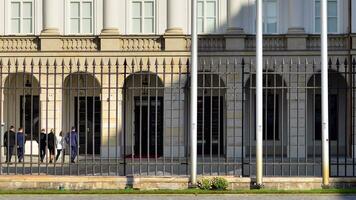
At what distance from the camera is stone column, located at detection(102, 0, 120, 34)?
41281mm

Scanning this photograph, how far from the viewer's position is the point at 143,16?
138ft

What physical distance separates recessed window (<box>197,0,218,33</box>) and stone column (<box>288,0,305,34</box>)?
158 inches

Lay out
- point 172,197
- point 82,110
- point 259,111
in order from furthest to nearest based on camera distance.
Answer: point 82,110, point 259,111, point 172,197

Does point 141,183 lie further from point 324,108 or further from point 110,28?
point 110,28

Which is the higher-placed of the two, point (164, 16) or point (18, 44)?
point (164, 16)

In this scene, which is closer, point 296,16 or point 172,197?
point 172,197

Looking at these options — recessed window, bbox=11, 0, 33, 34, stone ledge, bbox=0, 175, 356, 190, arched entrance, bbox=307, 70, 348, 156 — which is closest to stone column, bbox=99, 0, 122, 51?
recessed window, bbox=11, 0, 33, 34

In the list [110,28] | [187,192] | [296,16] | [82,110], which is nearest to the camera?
[187,192]

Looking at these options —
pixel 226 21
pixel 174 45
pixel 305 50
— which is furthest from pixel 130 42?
pixel 305 50

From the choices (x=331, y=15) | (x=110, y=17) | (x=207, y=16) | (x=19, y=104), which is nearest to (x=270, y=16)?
(x=331, y=15)

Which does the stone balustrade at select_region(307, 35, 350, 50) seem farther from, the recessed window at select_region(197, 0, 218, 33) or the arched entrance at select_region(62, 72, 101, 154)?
the arched entrance at select_region(62, 72, 101, 154)

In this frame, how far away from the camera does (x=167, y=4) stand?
4172cm

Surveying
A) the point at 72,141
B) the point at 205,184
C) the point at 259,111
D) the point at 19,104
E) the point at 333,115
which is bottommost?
the point at 205,184

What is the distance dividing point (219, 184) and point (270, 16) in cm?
2097
